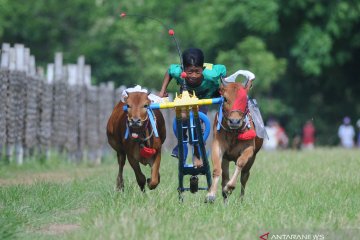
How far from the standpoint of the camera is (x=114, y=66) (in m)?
54.5

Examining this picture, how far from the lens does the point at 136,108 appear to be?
12586 millimetres

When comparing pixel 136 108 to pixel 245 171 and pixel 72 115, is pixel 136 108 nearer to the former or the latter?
pixel 245 171

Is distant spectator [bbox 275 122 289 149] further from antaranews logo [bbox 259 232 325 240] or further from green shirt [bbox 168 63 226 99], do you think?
antaranews logo [bbox 259 232 325 240]

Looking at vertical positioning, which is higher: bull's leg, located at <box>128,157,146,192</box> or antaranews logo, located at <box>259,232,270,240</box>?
bull's leg, located at <box>128,157,146,192</box>

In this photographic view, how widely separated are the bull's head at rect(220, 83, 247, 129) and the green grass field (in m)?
1.01

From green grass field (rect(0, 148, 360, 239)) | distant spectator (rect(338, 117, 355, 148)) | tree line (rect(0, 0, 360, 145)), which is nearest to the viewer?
green grass field (rect(0, 148, 360, 239))

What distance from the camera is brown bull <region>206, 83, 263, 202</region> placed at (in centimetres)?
1235

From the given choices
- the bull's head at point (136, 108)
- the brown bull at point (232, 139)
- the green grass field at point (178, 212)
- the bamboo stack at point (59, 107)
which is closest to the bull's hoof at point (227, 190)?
the brown bull at point (232, 139)

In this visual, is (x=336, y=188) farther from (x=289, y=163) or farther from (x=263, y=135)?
(x=289, y=163)

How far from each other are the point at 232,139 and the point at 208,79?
83 cm

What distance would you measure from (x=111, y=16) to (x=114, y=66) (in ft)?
13.0

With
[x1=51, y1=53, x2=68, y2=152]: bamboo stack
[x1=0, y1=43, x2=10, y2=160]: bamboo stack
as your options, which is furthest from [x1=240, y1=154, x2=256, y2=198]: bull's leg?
[x1=51, y1=53, x2=68, y2=152]: bamboo stack

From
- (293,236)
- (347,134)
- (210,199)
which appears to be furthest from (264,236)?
(347,134)

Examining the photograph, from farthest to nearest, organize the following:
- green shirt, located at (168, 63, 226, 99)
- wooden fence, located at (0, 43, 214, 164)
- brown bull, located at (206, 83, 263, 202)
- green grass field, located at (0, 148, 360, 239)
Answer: wooden fence, located at (0, 43, 214, 164), green shirt, located at (168, 63, 226, 99), brown bull, located at (206, 83, 263, 202), green grass field, located at (0, 148, 360, 239)
